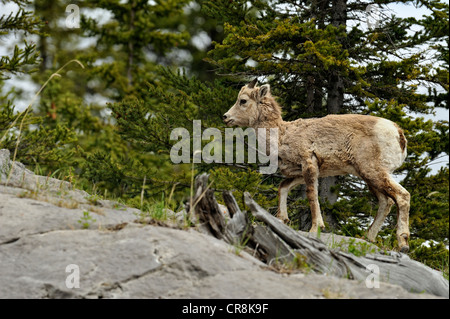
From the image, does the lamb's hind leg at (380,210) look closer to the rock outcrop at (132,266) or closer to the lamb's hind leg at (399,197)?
the lamb's hind leg at (399,197)

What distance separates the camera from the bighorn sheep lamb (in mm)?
8797

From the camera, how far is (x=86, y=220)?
633cm

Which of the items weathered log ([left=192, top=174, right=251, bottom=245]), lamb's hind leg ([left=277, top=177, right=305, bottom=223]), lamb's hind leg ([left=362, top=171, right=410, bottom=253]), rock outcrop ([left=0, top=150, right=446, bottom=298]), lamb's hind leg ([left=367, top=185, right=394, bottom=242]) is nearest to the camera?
rock outcrop ([left=0, top=150, right=446, bottom=298])

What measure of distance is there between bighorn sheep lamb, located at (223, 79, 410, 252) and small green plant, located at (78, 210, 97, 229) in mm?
3883

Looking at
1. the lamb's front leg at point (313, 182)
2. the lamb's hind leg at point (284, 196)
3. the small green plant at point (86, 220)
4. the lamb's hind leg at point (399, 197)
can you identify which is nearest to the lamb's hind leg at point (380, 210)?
the lamb's hind leg at point (399, 197)

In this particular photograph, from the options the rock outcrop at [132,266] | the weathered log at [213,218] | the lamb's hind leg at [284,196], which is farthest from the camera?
the lamb's hind leg at [284,196]

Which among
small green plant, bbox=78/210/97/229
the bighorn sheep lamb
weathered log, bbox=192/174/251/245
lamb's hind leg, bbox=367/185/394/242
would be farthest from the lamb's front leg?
small green plant, bbox=78/210/97/229

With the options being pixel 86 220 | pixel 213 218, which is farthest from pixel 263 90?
pixel 86 220

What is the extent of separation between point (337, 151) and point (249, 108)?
5.85 ft

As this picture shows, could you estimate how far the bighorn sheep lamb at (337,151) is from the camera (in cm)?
880

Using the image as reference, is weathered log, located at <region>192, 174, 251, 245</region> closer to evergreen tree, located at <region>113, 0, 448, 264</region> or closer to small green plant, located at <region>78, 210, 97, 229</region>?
small green plant, located at <region>78, 210, 97, 229</region>

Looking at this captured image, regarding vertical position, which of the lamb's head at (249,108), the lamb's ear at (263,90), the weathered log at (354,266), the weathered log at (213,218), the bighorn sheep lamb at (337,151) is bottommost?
the weathered log at (354,266)

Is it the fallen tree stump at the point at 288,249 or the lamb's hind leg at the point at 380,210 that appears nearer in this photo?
the fallen tree stump at the point at 288,249

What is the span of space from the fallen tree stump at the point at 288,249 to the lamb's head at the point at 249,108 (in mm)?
3300
